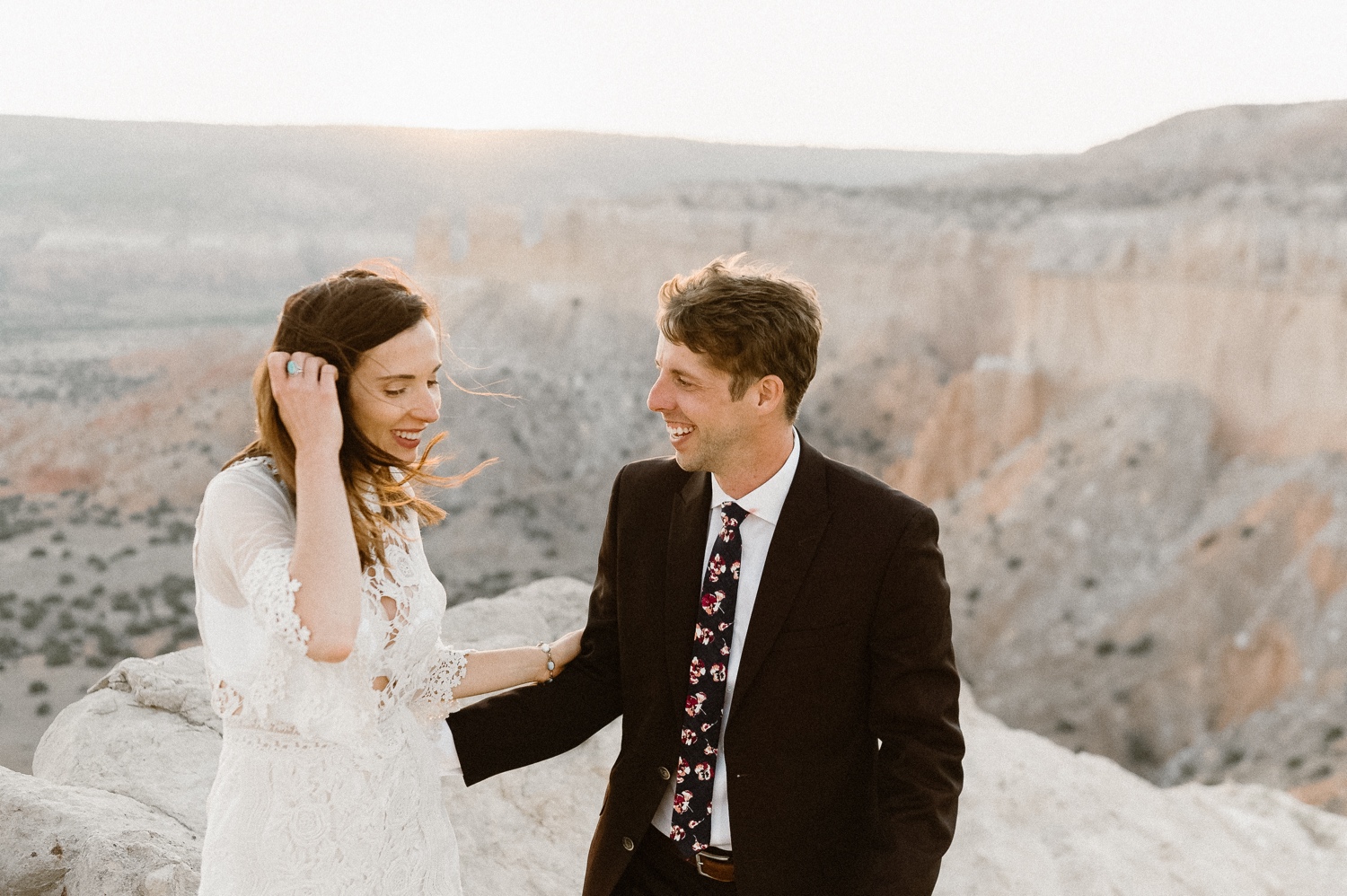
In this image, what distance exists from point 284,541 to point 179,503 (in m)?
24.3

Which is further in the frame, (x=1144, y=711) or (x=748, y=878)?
(x=1144, y=711)

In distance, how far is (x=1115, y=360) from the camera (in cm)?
2272

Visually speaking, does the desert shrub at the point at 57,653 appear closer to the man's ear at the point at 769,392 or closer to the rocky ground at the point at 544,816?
the rocky ground at the point at 544,816

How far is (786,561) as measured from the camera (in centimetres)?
215

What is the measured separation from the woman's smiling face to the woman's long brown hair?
0.04 feet

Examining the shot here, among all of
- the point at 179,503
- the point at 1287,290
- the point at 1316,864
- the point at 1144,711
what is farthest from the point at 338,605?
the point at 179,503

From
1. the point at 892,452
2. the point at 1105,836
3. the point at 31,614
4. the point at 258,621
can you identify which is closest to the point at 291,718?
the point at 258,621

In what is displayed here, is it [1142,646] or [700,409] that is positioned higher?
[700,409]

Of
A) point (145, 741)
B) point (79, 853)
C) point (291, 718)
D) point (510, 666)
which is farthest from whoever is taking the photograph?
point (145, 741)

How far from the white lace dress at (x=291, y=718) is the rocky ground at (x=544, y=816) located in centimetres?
115

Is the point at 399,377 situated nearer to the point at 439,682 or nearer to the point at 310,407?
the point at 310,407

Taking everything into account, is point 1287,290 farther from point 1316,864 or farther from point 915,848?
point 915,848

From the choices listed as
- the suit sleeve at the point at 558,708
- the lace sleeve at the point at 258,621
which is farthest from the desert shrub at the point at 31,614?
the lace sleeve at the point at 258,621

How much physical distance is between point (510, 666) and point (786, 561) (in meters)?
0.69
